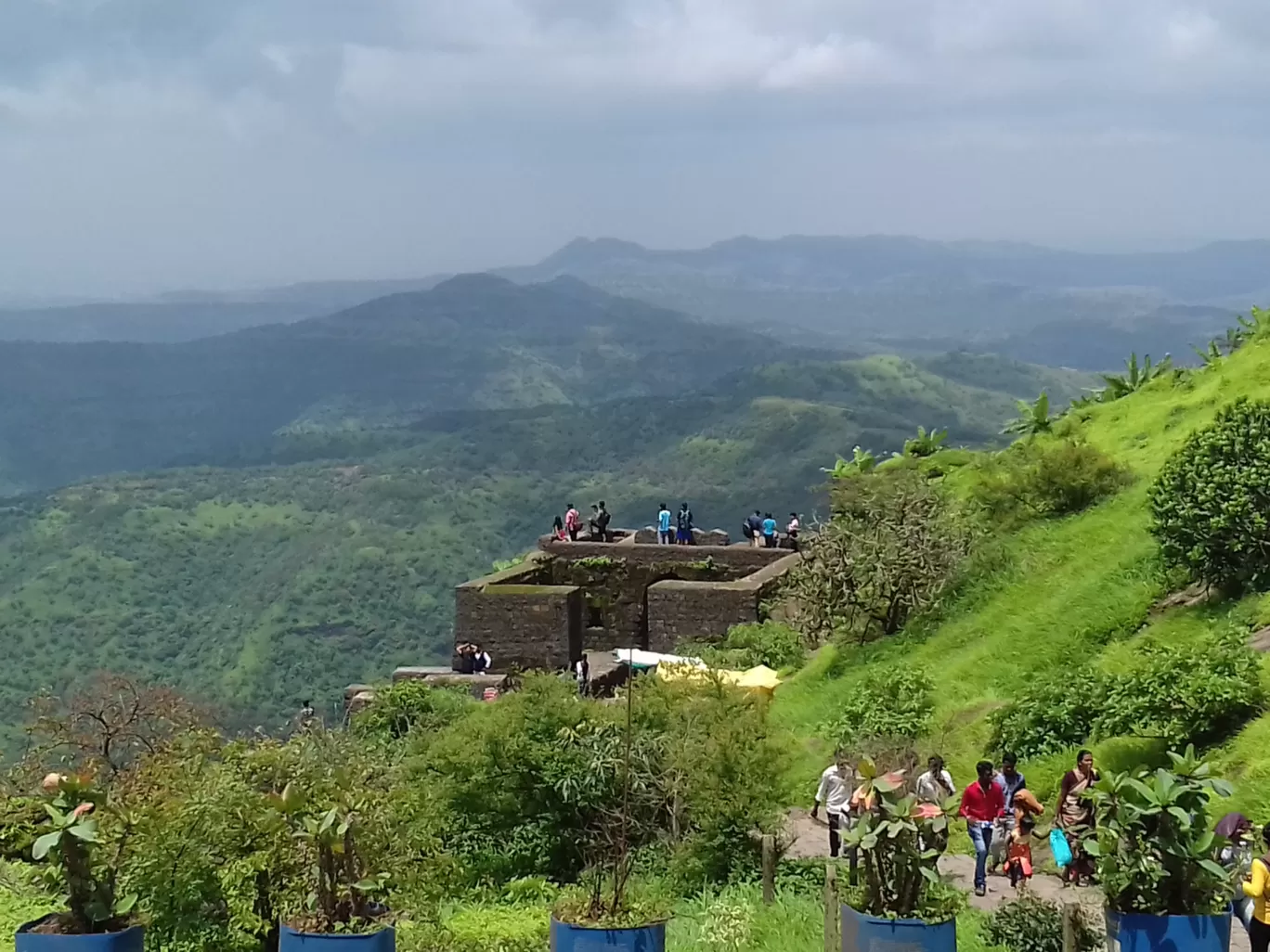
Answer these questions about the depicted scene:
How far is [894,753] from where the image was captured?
498 inches

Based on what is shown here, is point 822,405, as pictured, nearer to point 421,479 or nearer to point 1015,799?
point 421,479

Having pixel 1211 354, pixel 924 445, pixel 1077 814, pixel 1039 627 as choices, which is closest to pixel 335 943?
pixel 1077 814

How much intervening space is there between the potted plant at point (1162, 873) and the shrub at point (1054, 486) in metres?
12.3

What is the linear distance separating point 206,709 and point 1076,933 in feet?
41.5

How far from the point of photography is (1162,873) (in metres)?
6.99

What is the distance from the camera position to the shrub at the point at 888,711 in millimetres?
13820

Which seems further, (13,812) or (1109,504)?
(1109,504)

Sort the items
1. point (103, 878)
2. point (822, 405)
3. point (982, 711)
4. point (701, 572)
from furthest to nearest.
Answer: point (822, 405) → point (701, 572) → point (982, 711) → point (103, 878)

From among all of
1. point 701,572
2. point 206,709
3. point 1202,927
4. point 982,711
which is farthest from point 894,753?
point 701,572

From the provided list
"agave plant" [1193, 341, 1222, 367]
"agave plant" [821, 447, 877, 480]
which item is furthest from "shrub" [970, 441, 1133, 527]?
"agave plant" [1193, 341, 1222, 367]

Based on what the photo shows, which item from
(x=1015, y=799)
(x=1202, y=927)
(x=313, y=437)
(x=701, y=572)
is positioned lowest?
(x=313, y=437)

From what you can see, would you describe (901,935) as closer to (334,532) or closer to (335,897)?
(335,897)

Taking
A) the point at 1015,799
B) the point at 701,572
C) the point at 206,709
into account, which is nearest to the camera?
the point at 1015,799

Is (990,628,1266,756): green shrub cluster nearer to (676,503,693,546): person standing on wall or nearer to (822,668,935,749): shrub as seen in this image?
(822,668,935,749): shrub
